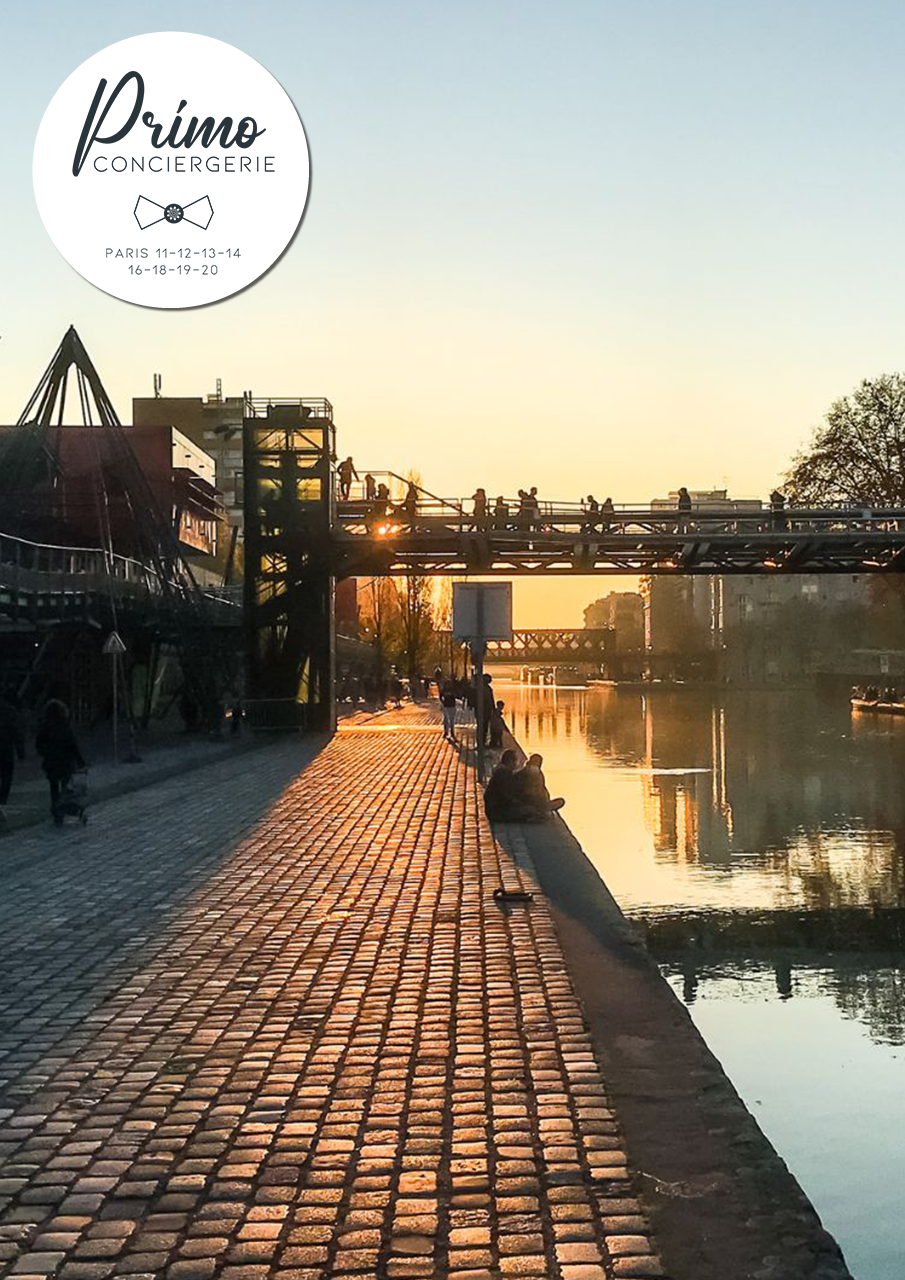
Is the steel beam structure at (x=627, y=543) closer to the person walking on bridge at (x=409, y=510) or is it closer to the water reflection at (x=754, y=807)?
the person walking on bridge at (x=409, y=510)

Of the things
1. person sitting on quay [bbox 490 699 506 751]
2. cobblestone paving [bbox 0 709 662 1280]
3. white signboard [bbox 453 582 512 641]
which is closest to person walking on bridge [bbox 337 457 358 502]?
person sitting on quay [bbox 490 699 506 751]

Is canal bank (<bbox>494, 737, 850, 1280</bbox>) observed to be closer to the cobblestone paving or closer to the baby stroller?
the cobblestone paving

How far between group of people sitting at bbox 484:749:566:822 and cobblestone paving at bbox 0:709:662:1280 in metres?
4.69

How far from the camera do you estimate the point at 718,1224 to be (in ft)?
18.2

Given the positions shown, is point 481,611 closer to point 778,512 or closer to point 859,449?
point 778,512

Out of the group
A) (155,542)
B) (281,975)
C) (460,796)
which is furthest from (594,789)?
(281,975)

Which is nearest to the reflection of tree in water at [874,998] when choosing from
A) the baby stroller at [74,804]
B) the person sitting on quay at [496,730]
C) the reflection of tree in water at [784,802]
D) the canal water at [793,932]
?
the canal water at [793,932]

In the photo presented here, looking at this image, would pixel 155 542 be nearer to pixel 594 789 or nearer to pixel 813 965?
pixel 594 789

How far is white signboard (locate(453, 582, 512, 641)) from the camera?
87.1ft

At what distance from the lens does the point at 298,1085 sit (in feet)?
24.2

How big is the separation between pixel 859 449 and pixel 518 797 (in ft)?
166

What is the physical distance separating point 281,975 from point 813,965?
5.98 metres

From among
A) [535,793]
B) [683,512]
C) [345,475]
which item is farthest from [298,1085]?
[345,475]

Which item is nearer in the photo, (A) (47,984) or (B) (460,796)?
(A) (47,984)
